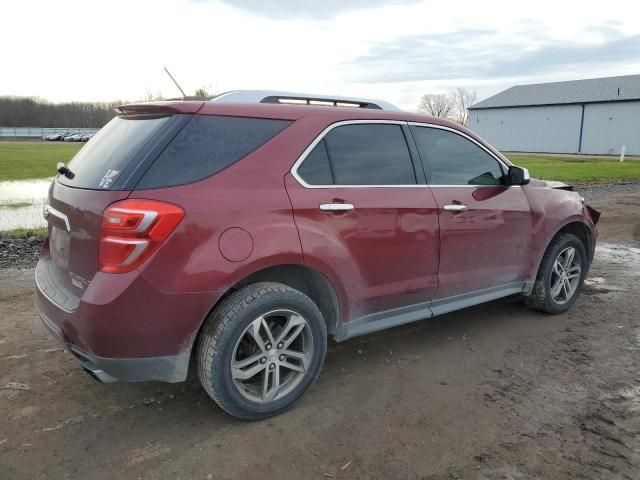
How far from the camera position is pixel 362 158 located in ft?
11.6

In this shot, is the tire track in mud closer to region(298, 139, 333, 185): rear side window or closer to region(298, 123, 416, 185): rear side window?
region(298, 123, 416, 185): rear side window

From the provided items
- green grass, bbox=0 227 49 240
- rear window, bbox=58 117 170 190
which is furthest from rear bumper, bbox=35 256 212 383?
green grass, bbox=0 227 49 240

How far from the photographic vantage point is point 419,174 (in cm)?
382

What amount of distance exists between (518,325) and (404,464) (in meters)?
2.47

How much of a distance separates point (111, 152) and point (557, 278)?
13.2 ft

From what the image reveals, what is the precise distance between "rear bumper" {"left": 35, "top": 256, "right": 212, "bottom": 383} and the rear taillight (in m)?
0.08

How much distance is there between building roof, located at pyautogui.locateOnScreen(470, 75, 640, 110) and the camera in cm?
4988

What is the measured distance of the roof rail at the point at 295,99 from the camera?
131 inches

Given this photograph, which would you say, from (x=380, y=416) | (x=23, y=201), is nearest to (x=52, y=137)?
(x=23, y=201)

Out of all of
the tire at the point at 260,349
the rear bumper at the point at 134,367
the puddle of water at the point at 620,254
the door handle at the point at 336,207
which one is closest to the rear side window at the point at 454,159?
the door handle at the point at 336,207

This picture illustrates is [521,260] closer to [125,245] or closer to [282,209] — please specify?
[282,209]

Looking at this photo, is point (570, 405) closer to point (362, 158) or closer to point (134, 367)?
point (362, 158)

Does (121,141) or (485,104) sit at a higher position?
(485,104)

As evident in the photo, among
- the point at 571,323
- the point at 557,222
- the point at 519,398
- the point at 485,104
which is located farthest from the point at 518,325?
the point at 485,104
